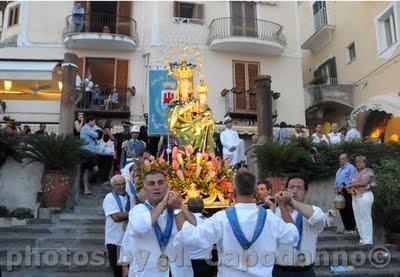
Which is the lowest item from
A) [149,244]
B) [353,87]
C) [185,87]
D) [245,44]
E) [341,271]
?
[341,271]

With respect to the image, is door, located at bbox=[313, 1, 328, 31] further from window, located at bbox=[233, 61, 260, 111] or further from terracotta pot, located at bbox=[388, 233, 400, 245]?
terracotta pot, located at bbox=[388, 233, 400, 245]

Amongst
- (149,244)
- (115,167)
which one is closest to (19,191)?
(115,167)

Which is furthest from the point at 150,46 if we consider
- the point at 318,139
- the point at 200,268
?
the point at 200,268

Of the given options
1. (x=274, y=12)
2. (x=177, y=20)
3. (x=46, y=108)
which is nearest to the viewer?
(x=46, y=108)

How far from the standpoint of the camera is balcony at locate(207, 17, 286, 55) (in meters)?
20.7

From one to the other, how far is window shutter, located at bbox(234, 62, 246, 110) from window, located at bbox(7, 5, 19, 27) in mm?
10975

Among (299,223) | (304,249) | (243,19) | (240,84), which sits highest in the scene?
(243,19)

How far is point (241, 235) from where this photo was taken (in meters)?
3.19

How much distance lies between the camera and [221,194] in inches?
337

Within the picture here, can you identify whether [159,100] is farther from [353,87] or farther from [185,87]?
[353,87]


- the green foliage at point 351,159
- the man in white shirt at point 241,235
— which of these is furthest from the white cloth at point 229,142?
the man in white shirt at point 241,235

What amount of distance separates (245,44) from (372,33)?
5.76m

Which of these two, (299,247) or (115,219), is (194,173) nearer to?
(115,219)

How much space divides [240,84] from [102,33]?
6.86m
